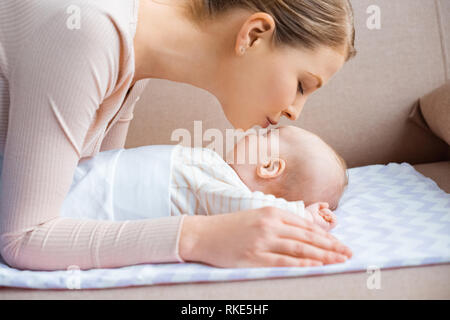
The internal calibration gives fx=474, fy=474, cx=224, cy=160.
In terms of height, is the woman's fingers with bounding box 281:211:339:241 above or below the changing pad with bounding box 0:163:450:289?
above

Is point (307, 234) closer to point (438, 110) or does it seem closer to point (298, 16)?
point (298, 16)

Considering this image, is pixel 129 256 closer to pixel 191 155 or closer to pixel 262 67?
pixel 191 155

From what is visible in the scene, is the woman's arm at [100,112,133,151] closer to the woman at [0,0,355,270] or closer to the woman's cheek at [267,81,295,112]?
the woman at [0,0,355,270]

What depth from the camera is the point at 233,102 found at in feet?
3.60

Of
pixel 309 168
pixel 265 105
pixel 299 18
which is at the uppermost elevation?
pixel 299 18

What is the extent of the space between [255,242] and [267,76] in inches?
14.5

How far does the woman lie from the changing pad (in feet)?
0.06

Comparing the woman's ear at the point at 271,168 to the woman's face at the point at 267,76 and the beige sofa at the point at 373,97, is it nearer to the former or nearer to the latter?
the woman's face at the point at 267,76

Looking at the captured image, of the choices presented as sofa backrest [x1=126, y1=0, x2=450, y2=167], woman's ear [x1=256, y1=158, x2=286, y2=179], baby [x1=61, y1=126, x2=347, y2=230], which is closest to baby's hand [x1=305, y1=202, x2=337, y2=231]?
baby [x1=61, y1=126, x2=347, y2=230]

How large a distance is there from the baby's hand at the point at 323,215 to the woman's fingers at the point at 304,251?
0.19 m

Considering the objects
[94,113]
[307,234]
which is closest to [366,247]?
[307,234]

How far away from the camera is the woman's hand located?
854 mm

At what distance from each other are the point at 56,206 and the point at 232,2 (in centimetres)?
54
